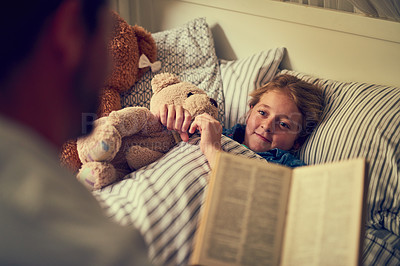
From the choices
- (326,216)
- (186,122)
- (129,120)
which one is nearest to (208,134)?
(186,122)

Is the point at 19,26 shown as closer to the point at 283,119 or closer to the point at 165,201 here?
the point at 165,201

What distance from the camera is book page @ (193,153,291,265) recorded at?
0.71 m

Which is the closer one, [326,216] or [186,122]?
[326,216]

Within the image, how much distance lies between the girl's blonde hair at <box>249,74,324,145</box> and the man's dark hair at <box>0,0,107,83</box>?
103 cm

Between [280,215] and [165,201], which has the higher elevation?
[280,215]

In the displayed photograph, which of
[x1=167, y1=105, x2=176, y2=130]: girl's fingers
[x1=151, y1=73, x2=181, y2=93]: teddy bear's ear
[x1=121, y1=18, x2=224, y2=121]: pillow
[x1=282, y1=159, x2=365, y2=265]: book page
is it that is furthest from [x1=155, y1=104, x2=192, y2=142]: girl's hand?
[x1=282, y1=159, x2=365, y2=265]: book page

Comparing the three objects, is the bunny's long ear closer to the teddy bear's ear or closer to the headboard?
the teddy bear's ear

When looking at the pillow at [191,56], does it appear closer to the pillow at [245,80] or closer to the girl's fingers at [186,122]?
the pillow at [245,80]

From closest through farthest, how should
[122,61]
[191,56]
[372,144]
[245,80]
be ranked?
1. [372,144]
2. [122,61]
3. [245,80]
4. [191,56]

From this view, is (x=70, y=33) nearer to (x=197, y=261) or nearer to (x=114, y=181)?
(x=197, y=261)

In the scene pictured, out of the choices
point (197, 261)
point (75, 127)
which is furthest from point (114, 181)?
point (75, 127)

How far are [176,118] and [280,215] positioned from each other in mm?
550

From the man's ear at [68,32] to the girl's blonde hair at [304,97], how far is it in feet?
3.23

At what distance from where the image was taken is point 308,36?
1.54 meters
